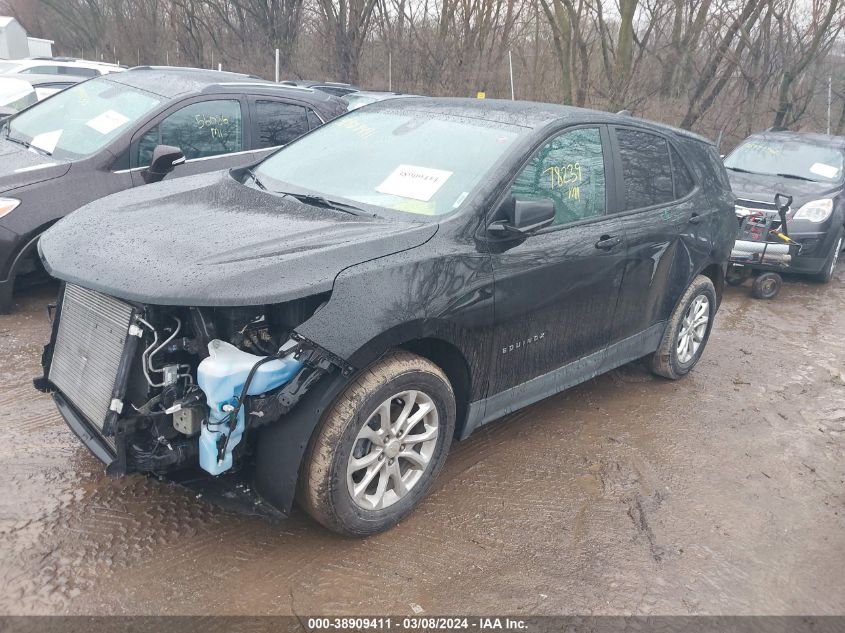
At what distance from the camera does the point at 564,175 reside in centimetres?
371

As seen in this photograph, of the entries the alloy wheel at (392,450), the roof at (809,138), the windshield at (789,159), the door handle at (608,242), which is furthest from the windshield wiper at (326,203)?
the roof at (809,138)

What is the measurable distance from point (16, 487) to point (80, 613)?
0.97 metres

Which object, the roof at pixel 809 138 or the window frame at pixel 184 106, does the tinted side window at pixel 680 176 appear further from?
the roof at pixel 809 138

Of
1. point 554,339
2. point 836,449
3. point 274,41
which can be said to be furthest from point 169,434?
point 274,41

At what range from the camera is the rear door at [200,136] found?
5.51 metres

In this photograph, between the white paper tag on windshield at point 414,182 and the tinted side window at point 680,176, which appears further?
the tinted side window at point 680,176

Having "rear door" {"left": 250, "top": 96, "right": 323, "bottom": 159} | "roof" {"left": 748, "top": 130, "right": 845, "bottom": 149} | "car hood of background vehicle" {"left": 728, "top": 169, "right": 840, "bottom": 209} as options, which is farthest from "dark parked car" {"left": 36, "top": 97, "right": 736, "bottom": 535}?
"roof" {"left": 748, "top": 130, "right": 845, "bottom": 149}

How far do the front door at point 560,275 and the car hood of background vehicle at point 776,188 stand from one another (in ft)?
15.7

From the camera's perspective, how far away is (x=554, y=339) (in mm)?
3699

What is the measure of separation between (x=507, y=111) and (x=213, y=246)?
1909 millimetres

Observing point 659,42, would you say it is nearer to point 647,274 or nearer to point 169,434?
point 647,274

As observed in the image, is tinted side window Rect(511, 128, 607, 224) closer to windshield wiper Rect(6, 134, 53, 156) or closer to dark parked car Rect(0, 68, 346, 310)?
dark parked car Rect(0, 68, 346, 310)

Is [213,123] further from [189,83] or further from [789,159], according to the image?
[789,159]

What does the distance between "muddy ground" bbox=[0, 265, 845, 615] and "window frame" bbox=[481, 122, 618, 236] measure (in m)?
1.28
